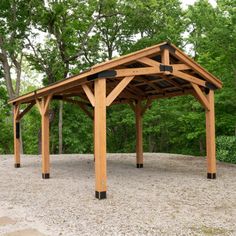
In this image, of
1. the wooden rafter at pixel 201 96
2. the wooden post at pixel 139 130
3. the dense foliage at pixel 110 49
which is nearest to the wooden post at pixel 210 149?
the wooden rafter at pixel 201 96

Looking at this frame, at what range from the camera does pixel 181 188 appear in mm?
7156

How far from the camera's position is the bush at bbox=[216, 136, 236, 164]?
475 inches

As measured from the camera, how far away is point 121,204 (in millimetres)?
5676

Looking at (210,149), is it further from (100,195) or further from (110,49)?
(110,49)

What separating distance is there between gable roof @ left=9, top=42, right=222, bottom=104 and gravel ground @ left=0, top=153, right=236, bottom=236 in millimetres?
2468

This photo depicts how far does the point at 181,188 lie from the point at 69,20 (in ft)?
43.3

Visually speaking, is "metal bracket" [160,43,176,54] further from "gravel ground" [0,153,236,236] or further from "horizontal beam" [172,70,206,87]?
"gravel ground" [0,153,236,236]

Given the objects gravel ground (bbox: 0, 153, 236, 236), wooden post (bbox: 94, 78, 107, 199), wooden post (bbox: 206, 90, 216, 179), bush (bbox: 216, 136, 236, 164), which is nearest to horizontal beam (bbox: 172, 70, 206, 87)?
wooden post (bbox: 206, 90, 216, 179)

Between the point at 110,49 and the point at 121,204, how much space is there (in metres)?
15.7

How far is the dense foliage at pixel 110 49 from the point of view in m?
15.9

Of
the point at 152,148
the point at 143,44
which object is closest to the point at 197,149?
the point at 152,148

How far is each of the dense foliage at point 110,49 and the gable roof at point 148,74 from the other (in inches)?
170

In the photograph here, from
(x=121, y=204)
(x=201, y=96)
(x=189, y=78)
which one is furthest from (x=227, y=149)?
(x=121, y=204)

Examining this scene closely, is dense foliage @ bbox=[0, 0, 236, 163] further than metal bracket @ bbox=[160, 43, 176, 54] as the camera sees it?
Yes
